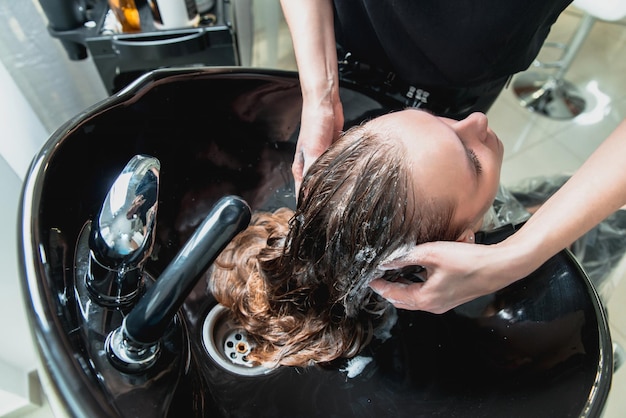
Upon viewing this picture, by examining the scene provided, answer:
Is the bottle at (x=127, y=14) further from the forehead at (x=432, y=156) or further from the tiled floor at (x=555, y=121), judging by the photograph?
the tiled floor at (x=555, y=121)

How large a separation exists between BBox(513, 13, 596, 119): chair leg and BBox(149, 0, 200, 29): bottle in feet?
6.10

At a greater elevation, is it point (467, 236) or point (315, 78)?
point (315, 78)

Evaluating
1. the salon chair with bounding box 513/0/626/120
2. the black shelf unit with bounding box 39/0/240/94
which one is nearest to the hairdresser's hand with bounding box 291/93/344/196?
the black shelf unit with bounding box 39/0/240/94

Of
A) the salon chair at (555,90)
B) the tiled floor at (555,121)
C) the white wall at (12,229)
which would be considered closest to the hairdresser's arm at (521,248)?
the white wall at (12,229)

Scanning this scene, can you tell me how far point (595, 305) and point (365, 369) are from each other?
360 millimetres

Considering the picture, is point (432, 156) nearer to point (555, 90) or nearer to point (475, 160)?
point (475, 160)

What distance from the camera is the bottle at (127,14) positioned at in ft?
3.52

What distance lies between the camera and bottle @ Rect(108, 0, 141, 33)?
3.52ft

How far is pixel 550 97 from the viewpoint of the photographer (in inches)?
92.5

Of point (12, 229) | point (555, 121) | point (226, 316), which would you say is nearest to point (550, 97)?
point (555, 121)

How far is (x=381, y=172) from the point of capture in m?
0.58

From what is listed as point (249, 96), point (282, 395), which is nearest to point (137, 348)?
point (282, 395)

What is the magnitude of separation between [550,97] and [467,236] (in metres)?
2.04

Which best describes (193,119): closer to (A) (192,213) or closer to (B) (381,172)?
(A) (192,213)
